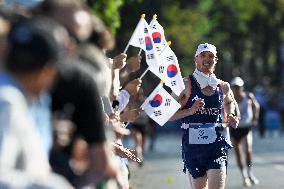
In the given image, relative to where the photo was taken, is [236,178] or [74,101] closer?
[74,101]

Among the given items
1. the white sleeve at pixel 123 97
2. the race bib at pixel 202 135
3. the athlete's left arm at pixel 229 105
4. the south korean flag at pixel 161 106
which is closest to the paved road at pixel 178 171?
the athlete's left arm at pixel 229 105

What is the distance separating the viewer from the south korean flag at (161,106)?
37.7 ft

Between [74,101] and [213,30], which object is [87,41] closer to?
[74,101]

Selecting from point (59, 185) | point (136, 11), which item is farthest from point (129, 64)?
point (136, 11)

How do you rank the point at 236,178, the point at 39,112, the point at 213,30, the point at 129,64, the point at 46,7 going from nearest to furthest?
1. the point at 39,112
2. the point at 46,7
3. the point at 129,64
4. the point at 236,178
5. the point at 213,30

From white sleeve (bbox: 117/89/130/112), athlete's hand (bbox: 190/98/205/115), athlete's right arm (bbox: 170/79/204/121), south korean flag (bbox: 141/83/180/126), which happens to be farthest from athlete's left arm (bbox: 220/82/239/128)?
white sleeve (bbox: 117/89/130/112)

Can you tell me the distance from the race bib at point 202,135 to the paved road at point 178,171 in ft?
22.5

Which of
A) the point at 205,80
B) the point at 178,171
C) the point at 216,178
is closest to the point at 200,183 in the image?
the point at 216,178

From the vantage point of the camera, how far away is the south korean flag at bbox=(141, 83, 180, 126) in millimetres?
11477

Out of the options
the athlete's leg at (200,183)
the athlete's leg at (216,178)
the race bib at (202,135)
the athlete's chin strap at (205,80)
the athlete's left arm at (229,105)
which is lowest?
the athlete's leg at (200,183)

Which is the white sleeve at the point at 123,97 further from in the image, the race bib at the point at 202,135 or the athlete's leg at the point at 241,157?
the athlete's leg at the point at 241,157

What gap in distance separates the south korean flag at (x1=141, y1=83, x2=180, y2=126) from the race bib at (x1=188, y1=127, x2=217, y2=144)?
12.9 inches

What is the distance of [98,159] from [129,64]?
5.37m

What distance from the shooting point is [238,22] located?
6212 cm
